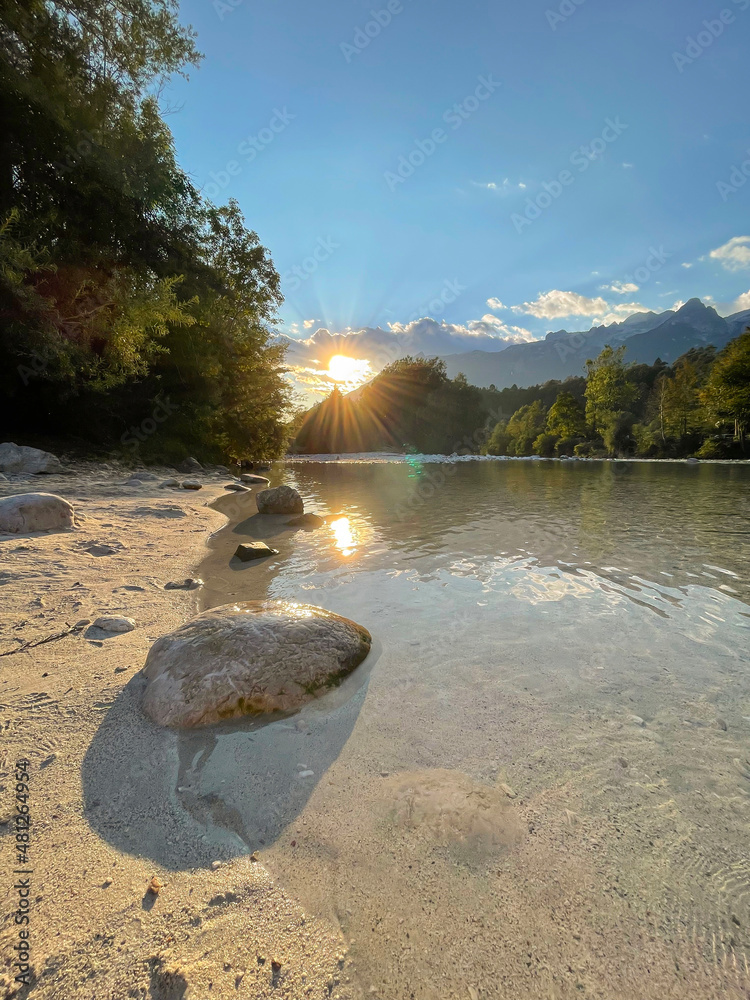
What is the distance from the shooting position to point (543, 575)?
20.6 ft

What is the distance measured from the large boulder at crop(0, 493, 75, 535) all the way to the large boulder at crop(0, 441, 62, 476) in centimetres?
592

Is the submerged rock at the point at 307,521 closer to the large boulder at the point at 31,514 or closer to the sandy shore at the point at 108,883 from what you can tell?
the large boulder at the point at 31,514

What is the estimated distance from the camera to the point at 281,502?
12445mm

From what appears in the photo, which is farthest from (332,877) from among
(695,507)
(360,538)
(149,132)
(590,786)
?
(149,132)

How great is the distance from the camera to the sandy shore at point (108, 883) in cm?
140

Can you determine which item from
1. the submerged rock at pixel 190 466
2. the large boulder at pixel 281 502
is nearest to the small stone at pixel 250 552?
the large boulder at pixel 281 502

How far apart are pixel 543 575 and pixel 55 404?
62.1ft

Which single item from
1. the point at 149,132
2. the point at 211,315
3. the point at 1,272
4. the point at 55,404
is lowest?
the point at 55,404

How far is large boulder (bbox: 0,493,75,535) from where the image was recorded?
652 centimetres

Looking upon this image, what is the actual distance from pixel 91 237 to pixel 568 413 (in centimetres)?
6528

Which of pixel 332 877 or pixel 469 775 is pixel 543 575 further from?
pixel 332 877

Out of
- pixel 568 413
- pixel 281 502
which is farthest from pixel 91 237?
pixel 568 413

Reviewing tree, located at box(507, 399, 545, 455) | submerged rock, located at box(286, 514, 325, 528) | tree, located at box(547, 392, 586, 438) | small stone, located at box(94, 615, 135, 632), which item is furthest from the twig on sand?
tree, located at box(507, 399, 545, 455)

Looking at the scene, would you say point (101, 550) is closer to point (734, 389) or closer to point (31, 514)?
point (31, 514)
